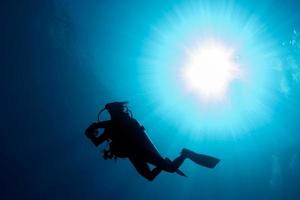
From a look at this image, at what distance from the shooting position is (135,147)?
20.1 feet

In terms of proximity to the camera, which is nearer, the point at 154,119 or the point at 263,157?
the point at 154,119

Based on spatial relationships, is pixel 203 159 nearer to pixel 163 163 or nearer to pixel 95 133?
pixel 163 163

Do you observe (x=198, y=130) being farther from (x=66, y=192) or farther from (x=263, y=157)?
(x=66, y=192)

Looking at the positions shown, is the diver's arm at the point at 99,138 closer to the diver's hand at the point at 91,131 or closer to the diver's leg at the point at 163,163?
the diver's hand at the point at 91,131

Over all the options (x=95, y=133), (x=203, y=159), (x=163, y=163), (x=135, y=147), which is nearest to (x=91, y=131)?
(x=95, y=133)

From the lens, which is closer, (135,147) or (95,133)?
(135,147)

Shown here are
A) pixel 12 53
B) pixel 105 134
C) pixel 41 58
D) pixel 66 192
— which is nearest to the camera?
pixel 105 134

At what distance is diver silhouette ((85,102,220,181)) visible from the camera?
6.08 metres

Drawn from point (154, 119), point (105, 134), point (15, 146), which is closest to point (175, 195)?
point (154, 119)

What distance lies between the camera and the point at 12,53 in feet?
281

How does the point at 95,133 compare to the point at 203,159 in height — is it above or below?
below

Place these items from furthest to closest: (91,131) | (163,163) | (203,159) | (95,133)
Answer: (95,133), (91,131), (203,159), (163,163)

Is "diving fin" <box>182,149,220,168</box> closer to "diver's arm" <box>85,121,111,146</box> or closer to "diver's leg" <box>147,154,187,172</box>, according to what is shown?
"diver's leg" <box>147,154,187,172</box>

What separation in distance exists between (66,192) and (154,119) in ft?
201
